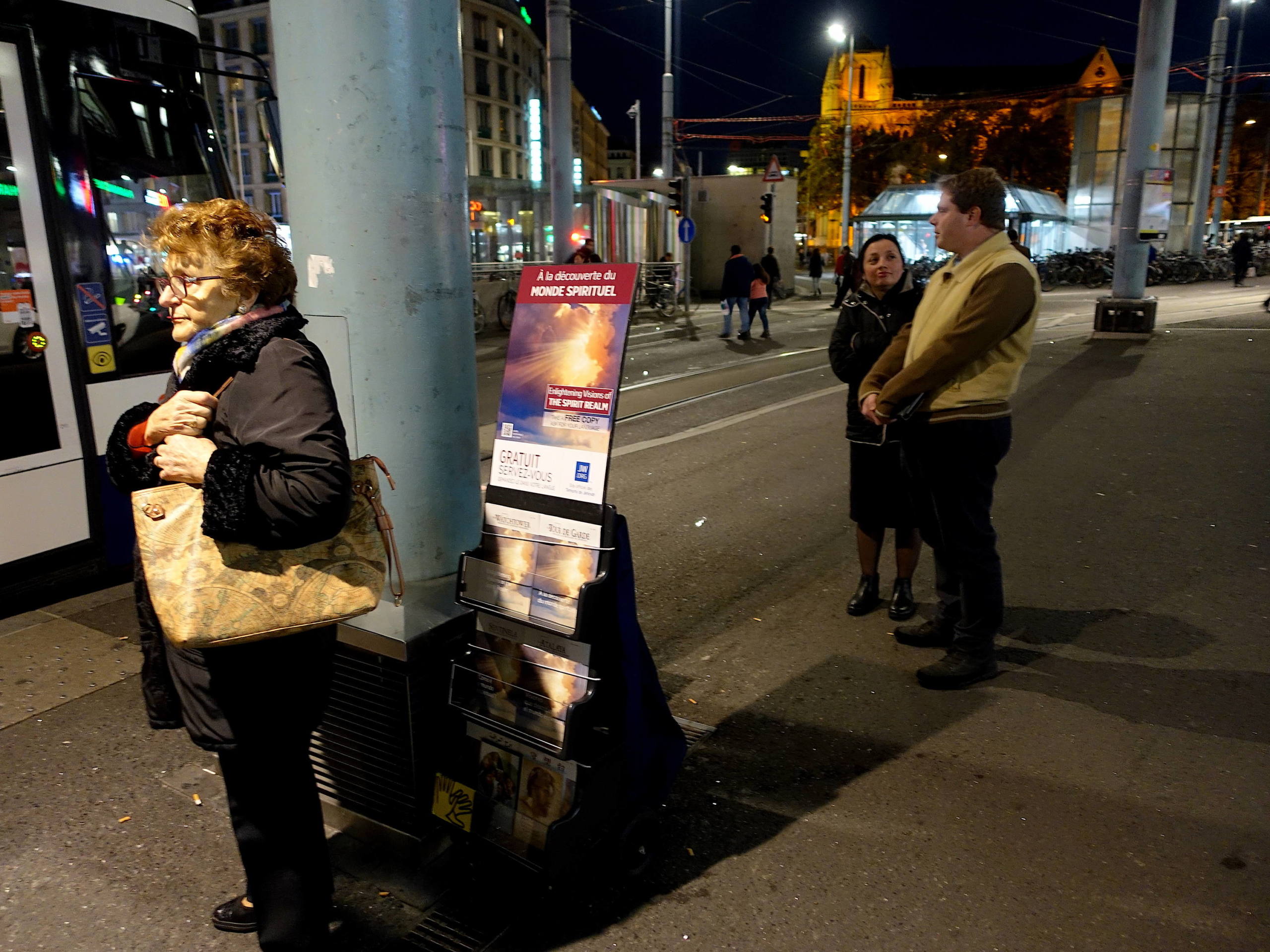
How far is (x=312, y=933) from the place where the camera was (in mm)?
2357

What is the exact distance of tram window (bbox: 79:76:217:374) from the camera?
4.96 meters

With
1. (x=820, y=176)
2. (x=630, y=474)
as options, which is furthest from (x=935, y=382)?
(x=820, y=176)

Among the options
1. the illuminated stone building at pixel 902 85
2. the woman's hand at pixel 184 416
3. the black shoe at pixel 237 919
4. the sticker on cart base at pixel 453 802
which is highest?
the illuminated stone building at pixel 902 85

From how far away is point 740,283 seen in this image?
17609 mm

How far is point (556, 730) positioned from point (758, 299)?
53.0ft

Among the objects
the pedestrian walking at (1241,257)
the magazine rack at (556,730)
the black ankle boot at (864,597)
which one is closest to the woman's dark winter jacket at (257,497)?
the magazine rack at (556,730)

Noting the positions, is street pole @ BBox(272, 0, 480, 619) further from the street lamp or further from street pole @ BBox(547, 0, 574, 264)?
the street lamp

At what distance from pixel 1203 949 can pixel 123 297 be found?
5425 millimetres

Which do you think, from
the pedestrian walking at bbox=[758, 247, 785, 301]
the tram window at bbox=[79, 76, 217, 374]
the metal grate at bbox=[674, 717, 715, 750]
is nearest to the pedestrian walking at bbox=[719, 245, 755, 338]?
the pedestrian walking at bbox=[758, 247, 785, 301]

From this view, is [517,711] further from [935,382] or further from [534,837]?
[935,382]

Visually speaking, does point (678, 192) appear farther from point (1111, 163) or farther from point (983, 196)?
point (1111, 163)

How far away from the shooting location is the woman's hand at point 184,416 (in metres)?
2.02

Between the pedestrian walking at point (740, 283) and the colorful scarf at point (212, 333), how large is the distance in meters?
15.9

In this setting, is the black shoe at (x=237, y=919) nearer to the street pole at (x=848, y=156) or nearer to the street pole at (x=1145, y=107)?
the street pole at (x=1145, y=107)
